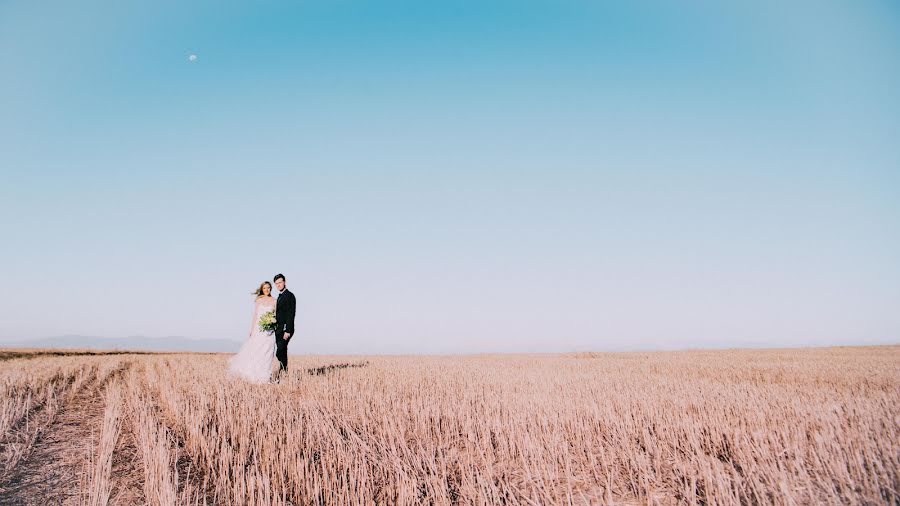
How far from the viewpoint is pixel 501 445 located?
216 inches

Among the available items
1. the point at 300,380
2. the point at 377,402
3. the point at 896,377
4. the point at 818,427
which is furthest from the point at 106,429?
the point at 896,377

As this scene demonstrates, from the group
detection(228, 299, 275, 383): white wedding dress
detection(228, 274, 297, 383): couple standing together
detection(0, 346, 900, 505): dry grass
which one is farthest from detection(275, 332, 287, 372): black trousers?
detection(0, 346, 900, 505): dry grass

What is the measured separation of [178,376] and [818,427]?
13.7 m

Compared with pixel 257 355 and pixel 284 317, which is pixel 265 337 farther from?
pixel 284 317

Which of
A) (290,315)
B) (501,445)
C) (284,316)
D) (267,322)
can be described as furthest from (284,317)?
(501,445)

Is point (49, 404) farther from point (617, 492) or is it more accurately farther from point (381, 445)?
point (617, 492)

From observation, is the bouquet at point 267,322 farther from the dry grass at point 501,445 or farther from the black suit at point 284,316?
the dry grass at point 501,445

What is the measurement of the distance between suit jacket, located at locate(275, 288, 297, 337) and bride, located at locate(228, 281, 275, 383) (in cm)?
24

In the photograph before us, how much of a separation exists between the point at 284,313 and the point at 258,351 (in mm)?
1094

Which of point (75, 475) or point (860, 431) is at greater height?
point (860, 431)

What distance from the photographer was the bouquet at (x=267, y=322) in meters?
11.9

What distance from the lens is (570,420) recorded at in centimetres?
641

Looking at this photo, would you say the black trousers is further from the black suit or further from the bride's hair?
the bride's hair

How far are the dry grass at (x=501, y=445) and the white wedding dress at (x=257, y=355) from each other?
6.48 feet
